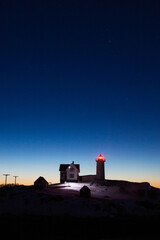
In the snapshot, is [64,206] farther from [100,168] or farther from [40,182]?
[100,168]

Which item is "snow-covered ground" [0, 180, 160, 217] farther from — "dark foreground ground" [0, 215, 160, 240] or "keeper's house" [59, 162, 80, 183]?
"keeper's house" [59, 162, 80, 183]

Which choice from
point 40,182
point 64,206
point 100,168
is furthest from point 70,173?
point 64,206

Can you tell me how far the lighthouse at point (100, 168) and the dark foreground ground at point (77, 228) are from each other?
23742 mm

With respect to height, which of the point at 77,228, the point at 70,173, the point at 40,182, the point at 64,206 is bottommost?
the point at 77,228

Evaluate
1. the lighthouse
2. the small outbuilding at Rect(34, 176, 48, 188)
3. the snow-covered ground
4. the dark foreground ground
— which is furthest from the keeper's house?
the dark foreground ground

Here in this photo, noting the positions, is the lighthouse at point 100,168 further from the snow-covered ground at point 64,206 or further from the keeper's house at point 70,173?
the snow-covered ground at point 64,206

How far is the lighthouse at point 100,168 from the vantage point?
179 ft

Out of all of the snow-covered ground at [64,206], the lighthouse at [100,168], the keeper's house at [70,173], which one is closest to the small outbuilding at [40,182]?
the snow-covered ground at [64,206]

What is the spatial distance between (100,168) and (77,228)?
30269mm

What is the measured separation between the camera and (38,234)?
74.9 ft

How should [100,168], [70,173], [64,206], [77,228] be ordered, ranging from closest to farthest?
[77,228]
[64,206]
[100,168]
[70,173]

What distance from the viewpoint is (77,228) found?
83.3 feet

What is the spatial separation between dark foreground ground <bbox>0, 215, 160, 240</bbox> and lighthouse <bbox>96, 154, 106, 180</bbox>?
A: 77.9ft

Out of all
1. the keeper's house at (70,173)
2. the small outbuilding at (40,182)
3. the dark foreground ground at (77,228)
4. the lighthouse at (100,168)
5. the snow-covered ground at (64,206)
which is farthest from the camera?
the keeper's house at (70,173)
